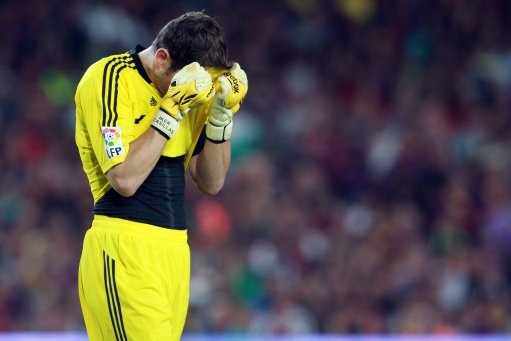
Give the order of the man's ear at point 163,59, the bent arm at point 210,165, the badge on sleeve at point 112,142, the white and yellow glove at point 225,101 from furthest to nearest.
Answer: the bent arm at point 210,165
the white and yellow glove at point 225,101
the man's ear at point 163,59
the badge on sleeve at point 112,142

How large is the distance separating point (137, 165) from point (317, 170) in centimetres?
585

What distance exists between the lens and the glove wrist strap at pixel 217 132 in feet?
12.9

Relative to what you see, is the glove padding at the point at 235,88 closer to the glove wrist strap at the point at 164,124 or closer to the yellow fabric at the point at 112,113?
the yellow fabric at the point at 112,113

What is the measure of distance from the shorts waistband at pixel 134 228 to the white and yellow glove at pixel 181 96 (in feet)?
1.15

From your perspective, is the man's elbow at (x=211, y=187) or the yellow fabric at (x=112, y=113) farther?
the man's elbow at (x=211, y=187)

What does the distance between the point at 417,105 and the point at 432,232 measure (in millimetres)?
1690

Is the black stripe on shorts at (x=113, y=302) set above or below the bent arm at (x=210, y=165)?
below

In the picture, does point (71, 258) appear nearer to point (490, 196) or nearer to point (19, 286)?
point (19, 286)

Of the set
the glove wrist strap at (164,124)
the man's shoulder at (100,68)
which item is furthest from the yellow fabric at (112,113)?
the glove wrist strap at (164,124)

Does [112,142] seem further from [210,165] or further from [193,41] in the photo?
[210,165]

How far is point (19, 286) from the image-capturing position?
8.24m

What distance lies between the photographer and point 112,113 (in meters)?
3.59

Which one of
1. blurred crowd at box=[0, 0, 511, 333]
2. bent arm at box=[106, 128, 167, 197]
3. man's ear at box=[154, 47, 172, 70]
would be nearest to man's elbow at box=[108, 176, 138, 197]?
bent arm at box=[106, 128, 167, 197]

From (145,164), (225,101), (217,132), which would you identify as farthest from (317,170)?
(145,164)
